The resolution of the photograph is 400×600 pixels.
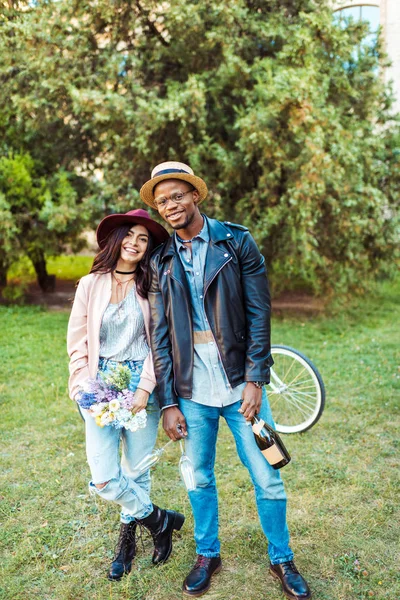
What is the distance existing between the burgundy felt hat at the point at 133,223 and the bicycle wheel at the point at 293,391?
2373 mm

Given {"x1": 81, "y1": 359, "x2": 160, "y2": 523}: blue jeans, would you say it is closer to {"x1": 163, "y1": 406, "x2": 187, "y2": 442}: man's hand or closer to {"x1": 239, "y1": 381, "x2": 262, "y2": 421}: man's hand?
{"x1": 163, "y1": 406, "x2": 187, "y2": 442}: man's hand

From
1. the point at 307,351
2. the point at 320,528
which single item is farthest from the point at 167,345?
the point at 307,351

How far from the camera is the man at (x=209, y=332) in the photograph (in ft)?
9.19

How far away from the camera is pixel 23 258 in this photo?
11.2m

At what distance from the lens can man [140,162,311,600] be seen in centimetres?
280

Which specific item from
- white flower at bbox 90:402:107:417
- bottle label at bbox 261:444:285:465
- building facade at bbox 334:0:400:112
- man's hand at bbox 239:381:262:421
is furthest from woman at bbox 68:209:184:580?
building facade at bbox 334:0:400:112

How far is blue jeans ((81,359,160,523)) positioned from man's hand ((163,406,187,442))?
0.67 ft

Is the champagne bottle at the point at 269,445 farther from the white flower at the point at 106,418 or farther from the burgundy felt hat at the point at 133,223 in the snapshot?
the burgundy felt hat at the point at 133,223

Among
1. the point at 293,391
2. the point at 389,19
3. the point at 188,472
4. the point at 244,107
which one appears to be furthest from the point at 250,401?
the point at 389,19

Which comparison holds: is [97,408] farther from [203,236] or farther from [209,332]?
[203,236]

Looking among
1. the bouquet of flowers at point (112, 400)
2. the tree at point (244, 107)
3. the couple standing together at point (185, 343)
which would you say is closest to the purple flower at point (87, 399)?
the bouquet of flowers at point (112, 400)

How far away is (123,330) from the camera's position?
308 cm

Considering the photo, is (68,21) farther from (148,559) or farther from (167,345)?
(148,559)

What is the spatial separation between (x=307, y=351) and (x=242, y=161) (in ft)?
11.0
